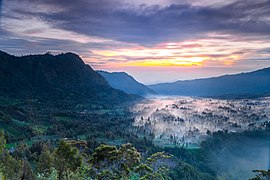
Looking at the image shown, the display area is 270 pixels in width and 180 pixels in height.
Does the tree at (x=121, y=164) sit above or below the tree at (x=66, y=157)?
above

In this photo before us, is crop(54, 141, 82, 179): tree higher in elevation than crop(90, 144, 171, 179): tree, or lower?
lower

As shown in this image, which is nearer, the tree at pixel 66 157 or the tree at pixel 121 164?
the tree at pixel 121 164

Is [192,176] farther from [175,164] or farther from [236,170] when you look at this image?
[236,170]

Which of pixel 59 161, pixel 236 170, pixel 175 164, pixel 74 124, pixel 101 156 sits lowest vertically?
pixel 236 170

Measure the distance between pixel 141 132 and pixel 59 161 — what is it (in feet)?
479

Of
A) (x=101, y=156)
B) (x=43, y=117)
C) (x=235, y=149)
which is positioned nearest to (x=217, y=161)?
(x=235, y=149)

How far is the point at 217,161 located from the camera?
150m

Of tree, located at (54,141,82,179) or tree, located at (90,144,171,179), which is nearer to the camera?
tree, located at (90,144,171,179)

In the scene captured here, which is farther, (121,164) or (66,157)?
(66,157)

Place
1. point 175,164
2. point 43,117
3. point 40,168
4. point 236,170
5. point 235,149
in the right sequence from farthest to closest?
point 235,149 → point 43,117 → point 236,170 → point 175,164 → point 40,168

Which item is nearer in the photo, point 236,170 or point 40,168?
point 40,168

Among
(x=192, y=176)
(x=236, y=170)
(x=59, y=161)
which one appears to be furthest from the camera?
(x=236, y=170)

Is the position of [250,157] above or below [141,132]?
below

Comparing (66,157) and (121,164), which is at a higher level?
(121,164)
